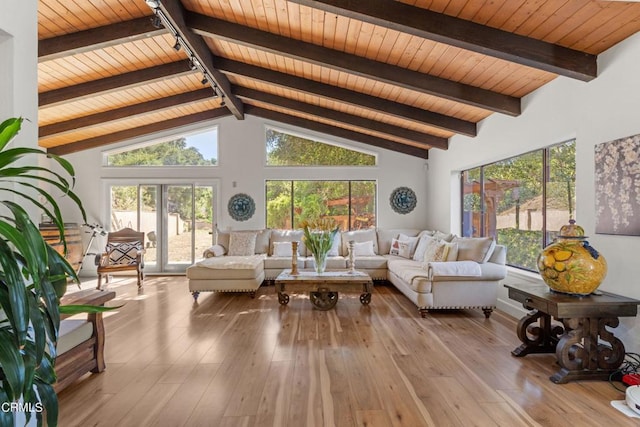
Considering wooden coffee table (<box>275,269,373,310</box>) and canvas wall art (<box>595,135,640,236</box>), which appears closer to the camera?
canvas wall art (<box>595,135,640,236</box>)

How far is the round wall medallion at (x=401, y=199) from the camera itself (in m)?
7.35

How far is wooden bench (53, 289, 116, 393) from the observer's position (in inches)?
92.7

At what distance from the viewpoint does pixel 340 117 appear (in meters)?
6.23

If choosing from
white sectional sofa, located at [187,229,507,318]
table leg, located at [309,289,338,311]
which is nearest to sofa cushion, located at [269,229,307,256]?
white sectional sofa, located at [187,229,507,318]

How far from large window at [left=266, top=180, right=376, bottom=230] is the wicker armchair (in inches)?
95.1

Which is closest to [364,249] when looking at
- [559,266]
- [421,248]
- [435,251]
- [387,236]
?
[387,236]

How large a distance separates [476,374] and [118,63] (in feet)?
17.4

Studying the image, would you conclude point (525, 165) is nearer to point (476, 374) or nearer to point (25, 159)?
point (476, 374)

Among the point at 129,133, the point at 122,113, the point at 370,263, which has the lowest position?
the point at 370,263

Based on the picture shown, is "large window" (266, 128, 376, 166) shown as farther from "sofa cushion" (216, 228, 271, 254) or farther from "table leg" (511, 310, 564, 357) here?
"table leg" (511, 310, 564, 357)

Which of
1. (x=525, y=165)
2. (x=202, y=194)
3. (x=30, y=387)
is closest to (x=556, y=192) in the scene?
(x=525, y=165)

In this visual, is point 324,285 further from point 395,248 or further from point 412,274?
point 395,248

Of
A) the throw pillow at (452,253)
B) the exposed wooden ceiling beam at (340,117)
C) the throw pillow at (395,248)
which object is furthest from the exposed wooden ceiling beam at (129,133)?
the throw pillow at (452,253)

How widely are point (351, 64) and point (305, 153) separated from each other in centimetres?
351
